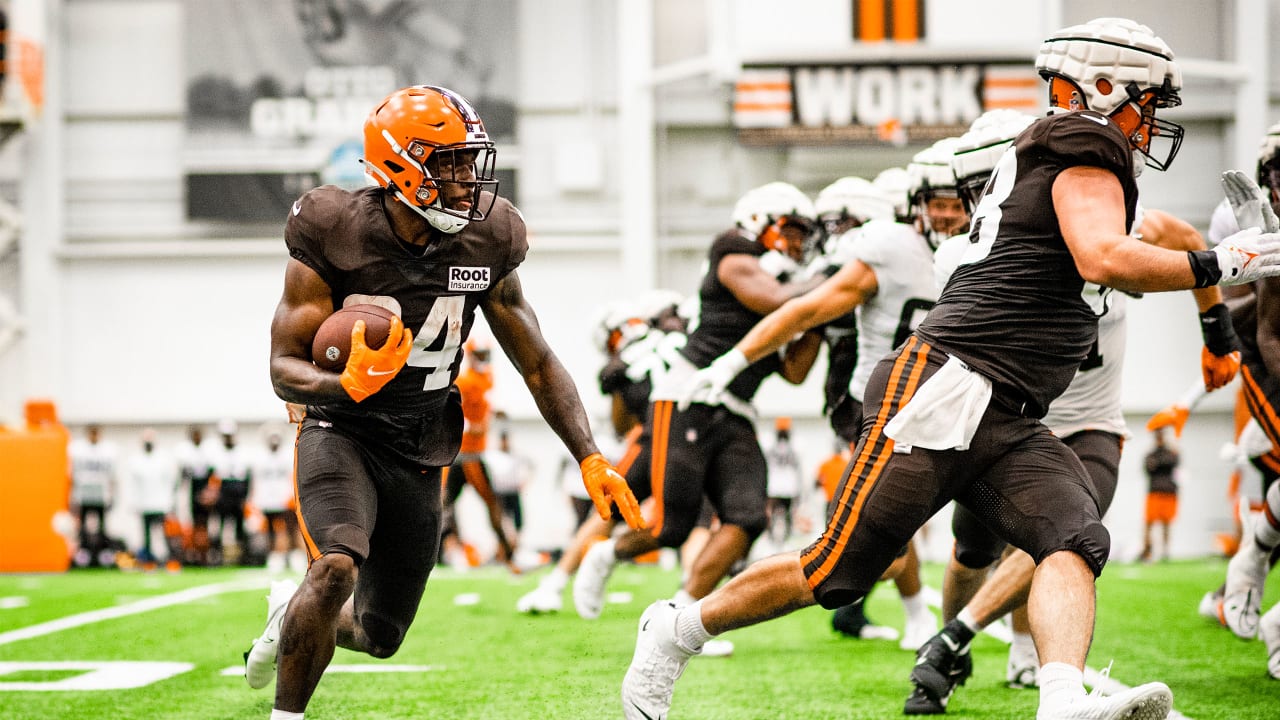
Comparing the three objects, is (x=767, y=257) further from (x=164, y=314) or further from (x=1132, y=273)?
(x=164, y=314)

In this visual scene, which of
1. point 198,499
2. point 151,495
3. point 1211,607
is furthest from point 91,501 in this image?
point 1211,607

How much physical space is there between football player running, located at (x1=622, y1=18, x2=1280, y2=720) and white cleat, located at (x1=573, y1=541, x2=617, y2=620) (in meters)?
3.27

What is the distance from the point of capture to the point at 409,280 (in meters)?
3.90

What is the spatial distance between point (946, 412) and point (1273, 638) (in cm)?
260

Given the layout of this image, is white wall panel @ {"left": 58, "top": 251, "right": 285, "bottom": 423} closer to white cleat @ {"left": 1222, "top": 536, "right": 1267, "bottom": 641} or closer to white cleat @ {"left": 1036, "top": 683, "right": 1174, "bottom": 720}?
white cleat @ {"left": 1222, "top": 536, "right": 1267, "bottom": 641}

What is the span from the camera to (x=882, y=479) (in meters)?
3.47

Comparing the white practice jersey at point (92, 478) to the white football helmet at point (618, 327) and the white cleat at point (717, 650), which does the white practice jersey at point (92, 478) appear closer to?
the white football helmet at point (618, 327)

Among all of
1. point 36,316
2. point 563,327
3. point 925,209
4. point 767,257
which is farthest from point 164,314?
point 925,209

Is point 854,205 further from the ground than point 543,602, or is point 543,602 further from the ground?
point 854,205

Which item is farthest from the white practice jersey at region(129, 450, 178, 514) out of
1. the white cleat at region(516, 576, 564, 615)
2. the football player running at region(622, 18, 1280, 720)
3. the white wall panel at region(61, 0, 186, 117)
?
the football player running at region(622, 18, 1280, 720)

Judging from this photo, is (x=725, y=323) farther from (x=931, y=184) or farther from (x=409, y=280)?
(x=409, y=280)

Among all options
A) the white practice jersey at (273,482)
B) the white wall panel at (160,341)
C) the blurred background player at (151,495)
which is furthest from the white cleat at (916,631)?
the white wall panel at (160,341)

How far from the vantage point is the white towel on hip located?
3414 mm

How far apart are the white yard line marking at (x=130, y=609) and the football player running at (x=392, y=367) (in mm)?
4104
